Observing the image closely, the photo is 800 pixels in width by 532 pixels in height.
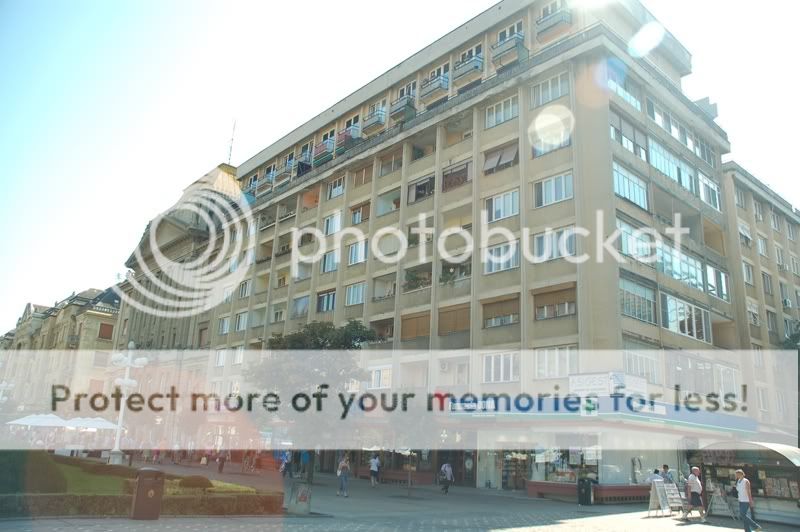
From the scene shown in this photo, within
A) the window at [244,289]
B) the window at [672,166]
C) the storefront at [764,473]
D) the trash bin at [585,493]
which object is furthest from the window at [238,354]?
the storefront at [764,473]

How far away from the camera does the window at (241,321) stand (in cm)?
5169

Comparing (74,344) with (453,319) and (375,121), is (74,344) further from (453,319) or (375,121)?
(453,319)

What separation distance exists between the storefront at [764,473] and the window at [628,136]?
15.5 meters

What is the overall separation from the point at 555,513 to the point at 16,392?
297ft

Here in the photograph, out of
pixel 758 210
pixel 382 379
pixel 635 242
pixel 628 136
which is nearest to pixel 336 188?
pixel 382 379

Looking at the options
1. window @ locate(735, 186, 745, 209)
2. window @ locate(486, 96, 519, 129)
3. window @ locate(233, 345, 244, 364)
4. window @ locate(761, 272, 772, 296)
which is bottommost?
window @ locate(233, 345, 244, 364)

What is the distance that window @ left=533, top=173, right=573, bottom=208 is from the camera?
29.9 meters

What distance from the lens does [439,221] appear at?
1415 inches

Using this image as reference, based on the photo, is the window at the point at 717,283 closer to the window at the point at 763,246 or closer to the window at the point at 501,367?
the window at the point at 763,246

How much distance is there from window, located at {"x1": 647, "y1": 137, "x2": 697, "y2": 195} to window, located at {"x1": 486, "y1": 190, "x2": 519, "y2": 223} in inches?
292

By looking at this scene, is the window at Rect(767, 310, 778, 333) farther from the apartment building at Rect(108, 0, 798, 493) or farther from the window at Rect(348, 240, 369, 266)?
the window at Rect(348, 240, 369, 266)

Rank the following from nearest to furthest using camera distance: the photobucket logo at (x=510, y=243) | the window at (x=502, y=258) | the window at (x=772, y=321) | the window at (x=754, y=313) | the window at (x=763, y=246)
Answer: the photobucket logo at (x=510, y=243) < the window at (x=502, y=258) < the window at (x=754, y=313) < the window at (x=772, y=321) < the window at (x=763, y=246)

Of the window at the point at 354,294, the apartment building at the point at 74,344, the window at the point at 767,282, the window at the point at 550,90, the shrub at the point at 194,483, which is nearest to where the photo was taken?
the shrub at the point at 194,483

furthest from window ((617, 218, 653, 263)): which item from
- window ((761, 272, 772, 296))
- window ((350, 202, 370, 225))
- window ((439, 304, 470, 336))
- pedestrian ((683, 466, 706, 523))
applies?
window ((761, 272, 772, 296))
